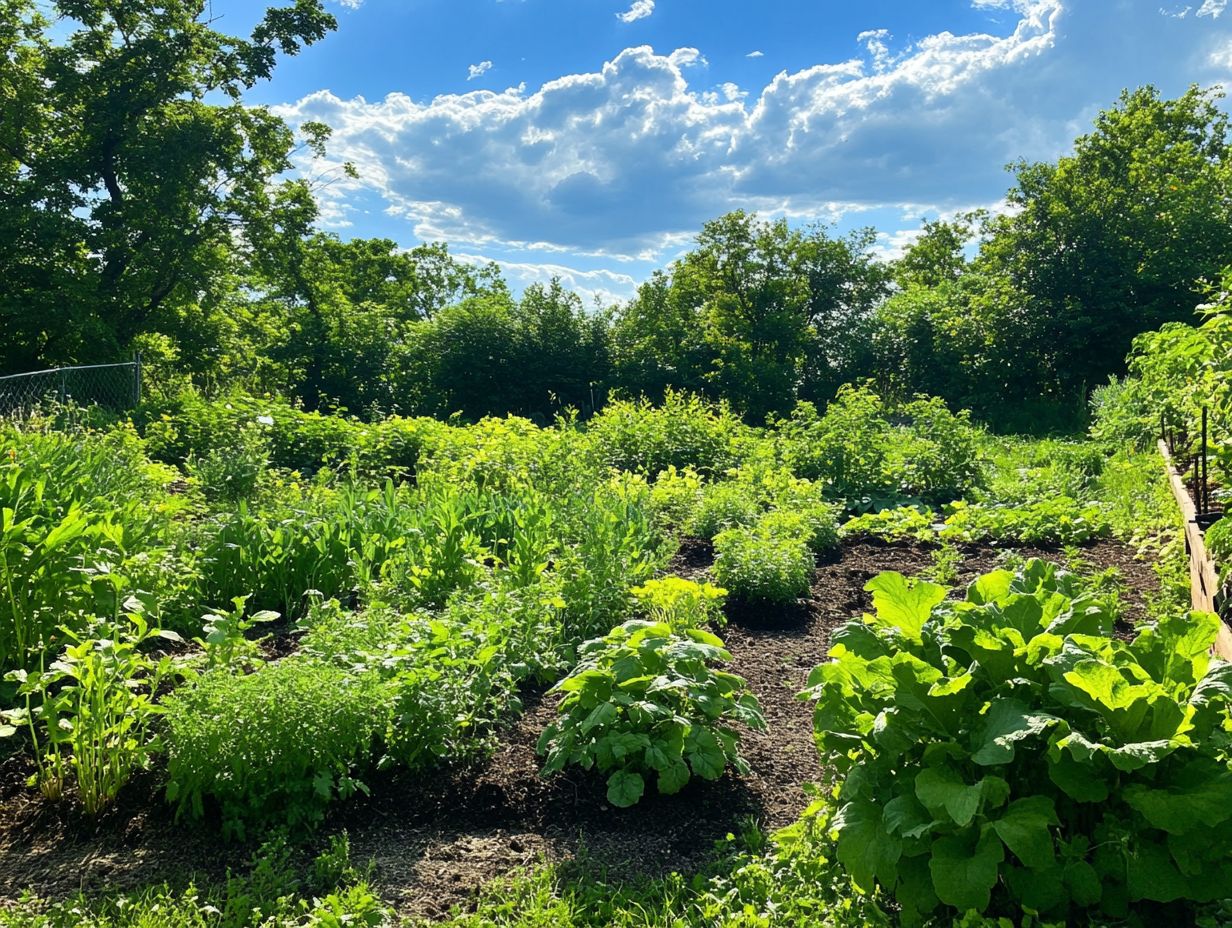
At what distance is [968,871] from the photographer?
197 centimetres

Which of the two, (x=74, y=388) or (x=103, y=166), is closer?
(x=74, y=388)

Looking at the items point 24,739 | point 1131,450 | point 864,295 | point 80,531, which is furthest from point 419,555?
point 864,295

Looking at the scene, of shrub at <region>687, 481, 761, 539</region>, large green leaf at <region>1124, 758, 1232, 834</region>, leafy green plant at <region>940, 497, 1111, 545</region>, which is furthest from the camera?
shrub at <region>687, 481, 761, 539</region>

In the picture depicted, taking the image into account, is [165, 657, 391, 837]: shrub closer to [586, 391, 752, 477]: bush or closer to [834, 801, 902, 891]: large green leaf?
[834, 801, 902, 891]: large green leaf

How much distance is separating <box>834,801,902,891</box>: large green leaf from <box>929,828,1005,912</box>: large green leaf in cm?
10

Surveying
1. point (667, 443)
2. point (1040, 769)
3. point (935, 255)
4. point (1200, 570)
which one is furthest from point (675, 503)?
point (935, 255)

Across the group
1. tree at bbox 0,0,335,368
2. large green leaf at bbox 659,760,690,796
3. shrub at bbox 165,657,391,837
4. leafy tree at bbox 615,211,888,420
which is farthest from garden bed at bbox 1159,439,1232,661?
tree at bbox 0,0,335,368

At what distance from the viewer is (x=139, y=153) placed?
17047 millimetres

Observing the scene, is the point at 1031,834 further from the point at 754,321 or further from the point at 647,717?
the point at 754,321

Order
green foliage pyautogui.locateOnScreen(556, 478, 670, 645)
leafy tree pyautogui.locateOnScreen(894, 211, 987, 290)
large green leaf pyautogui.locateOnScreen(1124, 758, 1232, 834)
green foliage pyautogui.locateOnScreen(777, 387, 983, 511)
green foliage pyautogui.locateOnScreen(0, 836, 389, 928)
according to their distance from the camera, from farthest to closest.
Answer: leafy tree pyautogui.locateOnScreen(894, 211, 987, 290), green foliage pyautogui.locateOnScreen(777, 387, 983, 511), green foliage pyautogui.locateOnScreen(556, 478, 670, 645), green foliage pyautogui.locateOnScreen(0, 836, 389, 928), large green leaf pyautogui.locateOnScreen(1124, 758, 1232, 834)

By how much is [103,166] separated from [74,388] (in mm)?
7802

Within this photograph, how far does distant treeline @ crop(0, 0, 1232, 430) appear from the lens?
1722 cm

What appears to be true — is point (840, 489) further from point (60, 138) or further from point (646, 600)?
point (60, 138)

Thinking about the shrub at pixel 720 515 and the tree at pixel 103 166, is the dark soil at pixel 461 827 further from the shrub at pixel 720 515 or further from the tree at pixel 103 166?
the tree at pixel 103 166
